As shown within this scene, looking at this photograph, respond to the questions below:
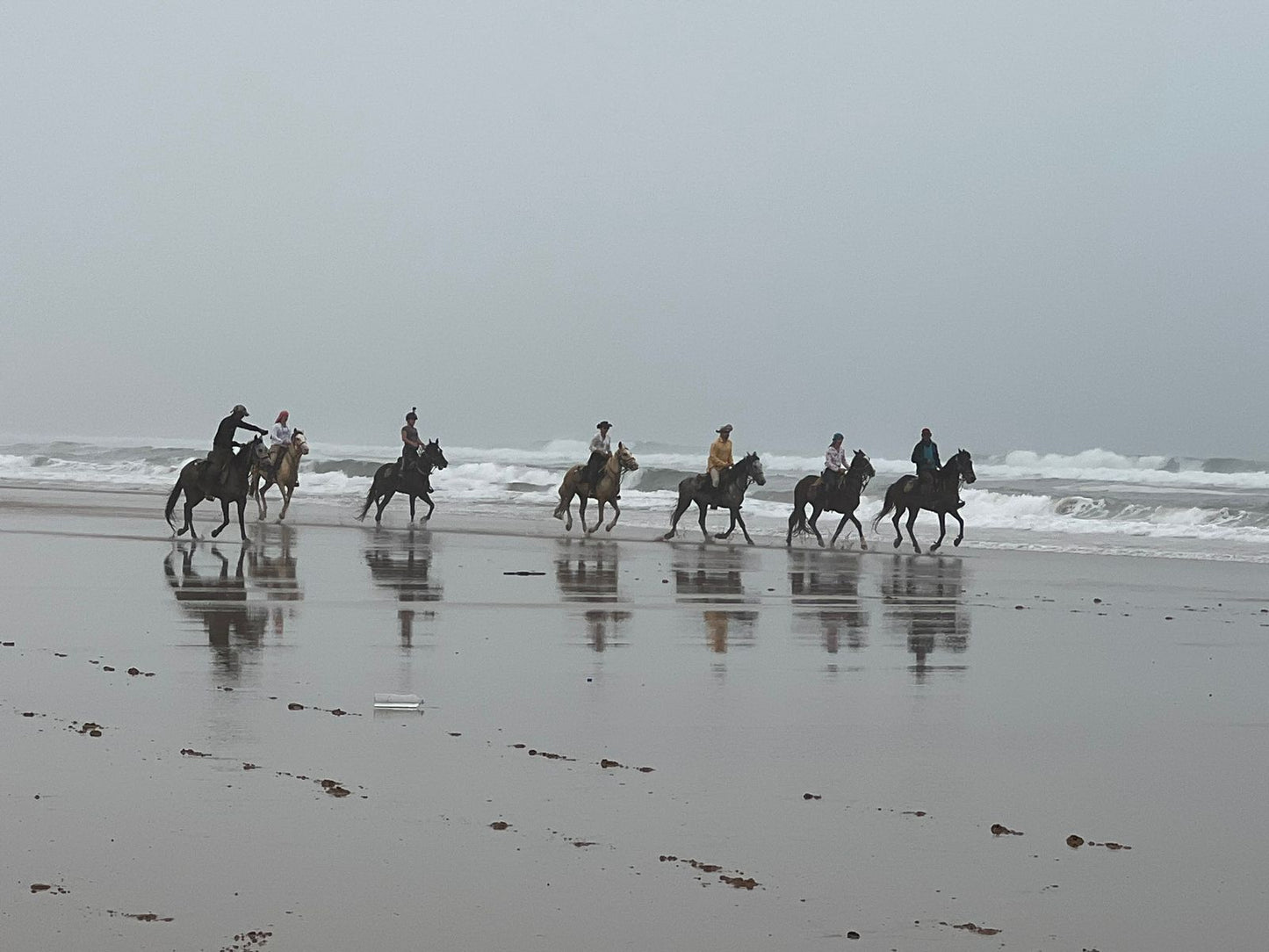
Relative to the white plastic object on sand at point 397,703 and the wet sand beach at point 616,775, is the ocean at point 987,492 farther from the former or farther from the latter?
the white plastic object on sand at point 397,703

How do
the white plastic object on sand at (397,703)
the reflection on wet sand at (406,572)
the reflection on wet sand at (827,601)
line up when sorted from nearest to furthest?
the white plastic object on sand at (397,703) < the reflection on wet sand at (827,601) < the reflection on wet sand at (406,572)

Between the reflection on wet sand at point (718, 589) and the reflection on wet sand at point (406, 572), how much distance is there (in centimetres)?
245

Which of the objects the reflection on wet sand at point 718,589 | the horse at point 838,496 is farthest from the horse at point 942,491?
the reflection on wet sand at point 718,589

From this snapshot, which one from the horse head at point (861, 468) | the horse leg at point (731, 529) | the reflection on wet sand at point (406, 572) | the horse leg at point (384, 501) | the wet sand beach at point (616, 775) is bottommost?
the wet sand beach at point (616, 775)

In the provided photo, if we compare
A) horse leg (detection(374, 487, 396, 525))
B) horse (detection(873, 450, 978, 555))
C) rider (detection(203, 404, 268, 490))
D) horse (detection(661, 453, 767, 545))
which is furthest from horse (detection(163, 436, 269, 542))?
horse (detection(873, 450, 978, 555))

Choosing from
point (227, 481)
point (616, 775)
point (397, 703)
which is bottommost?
point (616, 775)

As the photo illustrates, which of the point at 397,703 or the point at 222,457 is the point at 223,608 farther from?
the point at 222,457

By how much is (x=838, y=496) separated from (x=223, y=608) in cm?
1420

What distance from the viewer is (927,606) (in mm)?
15914

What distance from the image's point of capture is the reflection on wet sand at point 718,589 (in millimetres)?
12719

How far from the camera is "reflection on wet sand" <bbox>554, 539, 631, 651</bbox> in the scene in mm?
12617

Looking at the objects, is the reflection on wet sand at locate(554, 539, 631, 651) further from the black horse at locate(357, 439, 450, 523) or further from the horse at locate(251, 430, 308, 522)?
the horse at locate(251, 430, 308, 522)

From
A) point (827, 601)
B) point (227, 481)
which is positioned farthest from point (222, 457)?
point (827, 601)

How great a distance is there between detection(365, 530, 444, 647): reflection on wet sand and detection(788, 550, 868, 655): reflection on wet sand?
3.25m
